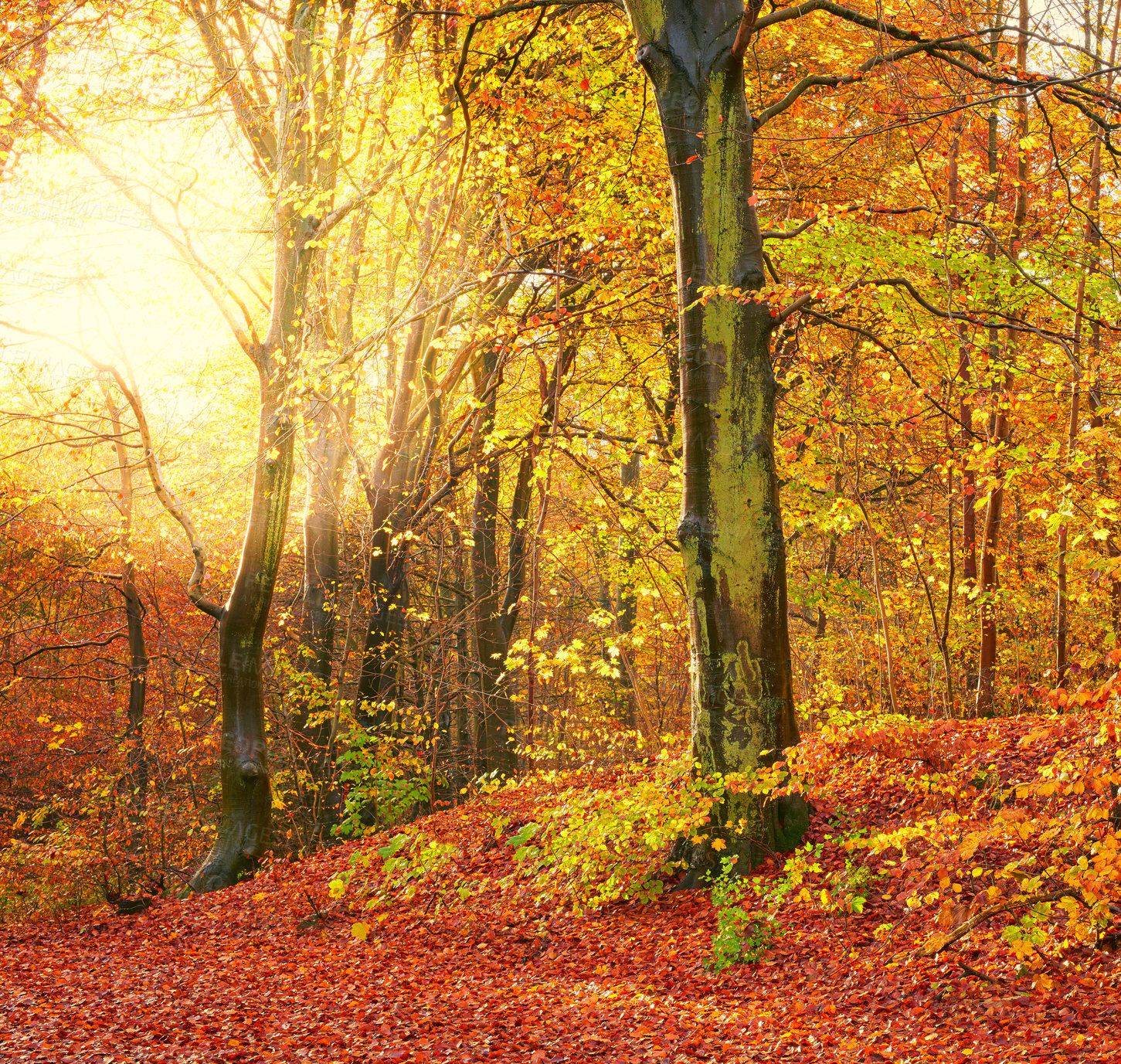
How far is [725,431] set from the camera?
6559 millimetres

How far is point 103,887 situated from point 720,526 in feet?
27.2

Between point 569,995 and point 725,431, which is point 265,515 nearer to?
point 725,431

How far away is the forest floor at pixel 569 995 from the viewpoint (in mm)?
4172

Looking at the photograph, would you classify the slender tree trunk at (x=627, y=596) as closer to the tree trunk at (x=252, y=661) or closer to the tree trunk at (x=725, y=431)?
the tree trunk at (x=725, y=431)

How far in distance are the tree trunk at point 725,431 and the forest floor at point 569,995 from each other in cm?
99

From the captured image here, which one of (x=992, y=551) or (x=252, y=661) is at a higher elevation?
(x=992, y=551)

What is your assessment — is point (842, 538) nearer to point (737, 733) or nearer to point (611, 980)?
point (737, 733)

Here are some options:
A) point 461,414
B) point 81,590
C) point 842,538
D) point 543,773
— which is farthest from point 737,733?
point 81,590

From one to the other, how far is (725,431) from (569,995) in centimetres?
378

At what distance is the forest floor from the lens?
13.7 feet

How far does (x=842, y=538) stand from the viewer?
690 inches

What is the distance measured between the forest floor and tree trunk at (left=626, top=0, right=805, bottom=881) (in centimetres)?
99

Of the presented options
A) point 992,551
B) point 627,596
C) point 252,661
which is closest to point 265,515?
point 252,661

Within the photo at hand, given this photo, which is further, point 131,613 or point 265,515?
point 131,613
